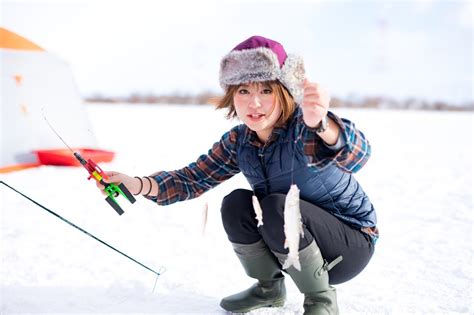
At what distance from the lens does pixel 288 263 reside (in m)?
1.44

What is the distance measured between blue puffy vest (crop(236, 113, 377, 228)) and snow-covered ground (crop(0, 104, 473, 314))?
1.40ft

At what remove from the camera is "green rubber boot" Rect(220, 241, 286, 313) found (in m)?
1.76

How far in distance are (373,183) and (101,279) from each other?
309cm

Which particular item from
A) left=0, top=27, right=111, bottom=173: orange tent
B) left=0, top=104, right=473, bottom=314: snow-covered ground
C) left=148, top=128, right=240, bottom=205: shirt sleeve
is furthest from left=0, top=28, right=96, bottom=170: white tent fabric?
left=148, top=128, right=240, bottom=205: shirt sleeve

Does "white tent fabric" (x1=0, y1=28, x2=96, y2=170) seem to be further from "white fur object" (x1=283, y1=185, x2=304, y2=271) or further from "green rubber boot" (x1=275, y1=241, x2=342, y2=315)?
"white fur object" (x1=283, y1=185, x2=304, y2=271)

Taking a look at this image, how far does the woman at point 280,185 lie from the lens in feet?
5.15

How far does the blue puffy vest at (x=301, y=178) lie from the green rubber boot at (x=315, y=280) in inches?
6.6

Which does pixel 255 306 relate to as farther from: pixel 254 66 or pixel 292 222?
pixel 254 66

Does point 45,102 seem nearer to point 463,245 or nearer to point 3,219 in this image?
point 3,219

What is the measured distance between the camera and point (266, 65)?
1565mm

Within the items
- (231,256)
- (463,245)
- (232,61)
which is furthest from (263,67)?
(463,245)

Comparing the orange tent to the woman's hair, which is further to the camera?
the orange tent

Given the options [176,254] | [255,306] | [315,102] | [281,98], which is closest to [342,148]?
[315,102]

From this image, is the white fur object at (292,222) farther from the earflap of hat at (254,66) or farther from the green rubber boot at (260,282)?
the earflap of hat at (254,66)
